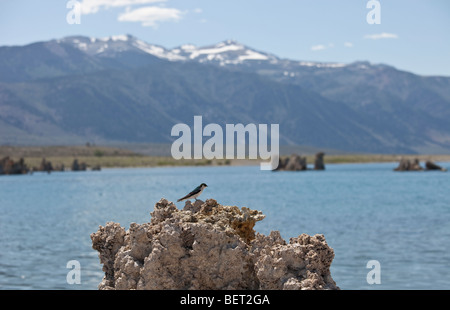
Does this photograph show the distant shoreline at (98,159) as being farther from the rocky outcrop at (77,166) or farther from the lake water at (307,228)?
the lake water at (307,228)

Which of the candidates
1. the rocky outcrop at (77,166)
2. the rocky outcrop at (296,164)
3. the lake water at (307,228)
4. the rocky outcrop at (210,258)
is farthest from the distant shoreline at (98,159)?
the rocky outcrop at (210,258)

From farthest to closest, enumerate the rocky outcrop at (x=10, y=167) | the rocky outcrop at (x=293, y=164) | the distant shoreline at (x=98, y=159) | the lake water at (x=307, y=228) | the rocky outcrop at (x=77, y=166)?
the distant shoreline at (x=98, y=159) < the rocky outcrop at (x=77, y=166) < the rocky outcrop at (x=293, y=164) < the rocky outcrop at (x=10, y=167) < the lake water at (x=307, y=228)

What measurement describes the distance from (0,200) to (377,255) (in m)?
39.5

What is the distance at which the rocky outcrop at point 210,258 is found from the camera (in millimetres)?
6004

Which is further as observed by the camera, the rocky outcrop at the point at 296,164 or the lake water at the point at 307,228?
the rocky outcrop at the point at 296,164

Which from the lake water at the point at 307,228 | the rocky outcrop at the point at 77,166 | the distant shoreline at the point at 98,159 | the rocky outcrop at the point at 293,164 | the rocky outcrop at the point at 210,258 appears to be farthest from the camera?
the distant shoreline at the point at 98,159

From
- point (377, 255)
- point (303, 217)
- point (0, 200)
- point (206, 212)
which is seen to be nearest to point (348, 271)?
point (377, 255)

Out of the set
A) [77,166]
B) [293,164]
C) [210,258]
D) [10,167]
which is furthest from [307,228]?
[77,166]

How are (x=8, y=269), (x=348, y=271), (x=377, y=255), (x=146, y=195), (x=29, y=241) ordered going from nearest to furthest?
(x=348, y=271), (x=8, y=269), (x=377, y=255), (x=29, y=241), (x=146, y=195)

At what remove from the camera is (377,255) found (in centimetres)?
2275

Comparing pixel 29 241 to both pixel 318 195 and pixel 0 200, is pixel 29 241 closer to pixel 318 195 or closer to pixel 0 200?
pixel 0 200

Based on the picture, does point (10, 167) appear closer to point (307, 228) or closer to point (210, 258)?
A: point (307, 228)

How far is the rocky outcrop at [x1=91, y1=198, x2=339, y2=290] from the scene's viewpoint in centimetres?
600

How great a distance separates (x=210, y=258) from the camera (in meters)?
6.30
